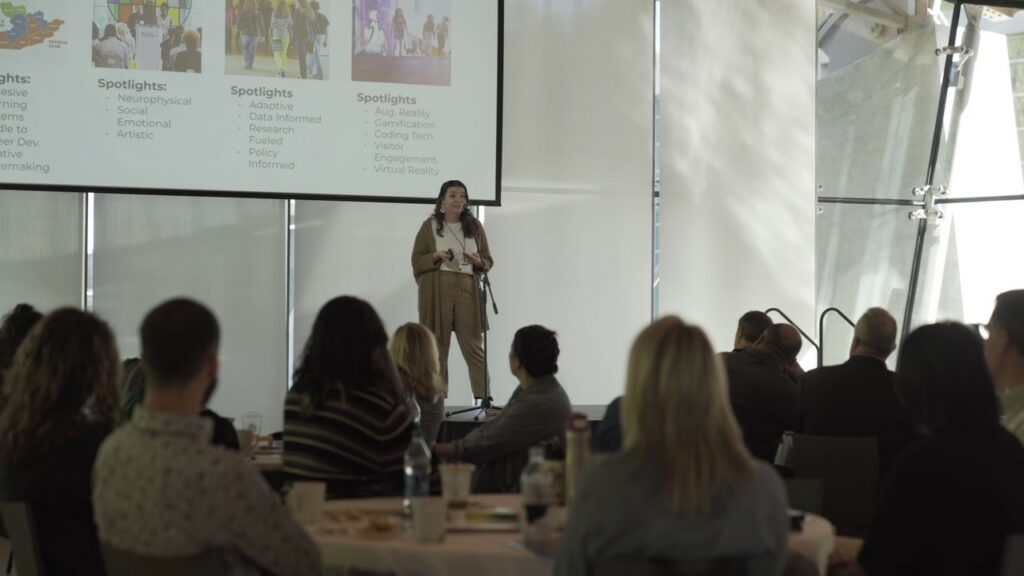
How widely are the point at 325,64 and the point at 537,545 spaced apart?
5933mm

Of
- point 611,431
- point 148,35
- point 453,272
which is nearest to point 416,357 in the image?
point 611,431

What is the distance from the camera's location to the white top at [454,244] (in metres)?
7.35

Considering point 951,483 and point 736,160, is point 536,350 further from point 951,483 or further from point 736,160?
point 736,160

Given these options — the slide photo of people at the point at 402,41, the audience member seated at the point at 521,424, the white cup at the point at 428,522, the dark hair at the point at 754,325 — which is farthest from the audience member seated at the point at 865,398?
the slide photo of people at the point at 402,41

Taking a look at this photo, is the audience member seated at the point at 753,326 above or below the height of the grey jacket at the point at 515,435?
above

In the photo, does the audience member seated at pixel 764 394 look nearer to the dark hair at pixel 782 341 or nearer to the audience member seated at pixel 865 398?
the dark hair at pixel 782 341

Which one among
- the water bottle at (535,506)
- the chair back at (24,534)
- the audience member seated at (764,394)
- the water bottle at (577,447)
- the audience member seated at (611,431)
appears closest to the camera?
the water bottle at (535,506)

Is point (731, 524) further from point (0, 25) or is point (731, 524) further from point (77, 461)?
point (0, 25)

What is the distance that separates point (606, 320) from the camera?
8828 mm

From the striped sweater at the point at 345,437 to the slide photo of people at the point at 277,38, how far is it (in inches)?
194

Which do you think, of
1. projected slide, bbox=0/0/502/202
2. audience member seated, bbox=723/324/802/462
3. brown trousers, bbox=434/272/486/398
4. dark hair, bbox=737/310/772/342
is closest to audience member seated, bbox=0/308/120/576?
audience member seated, bbox=723/324/802/462

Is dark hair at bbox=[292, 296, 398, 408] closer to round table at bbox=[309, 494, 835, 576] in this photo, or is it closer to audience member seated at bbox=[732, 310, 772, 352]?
round table at bbox=[309, 494, 835, 576]

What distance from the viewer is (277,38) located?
25.6 feet

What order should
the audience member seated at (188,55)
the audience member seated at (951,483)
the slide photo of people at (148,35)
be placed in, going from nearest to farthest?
the audience member seated at (951,483) → the slide photo of people at (148,35) → the audience member seated at (188,55)
